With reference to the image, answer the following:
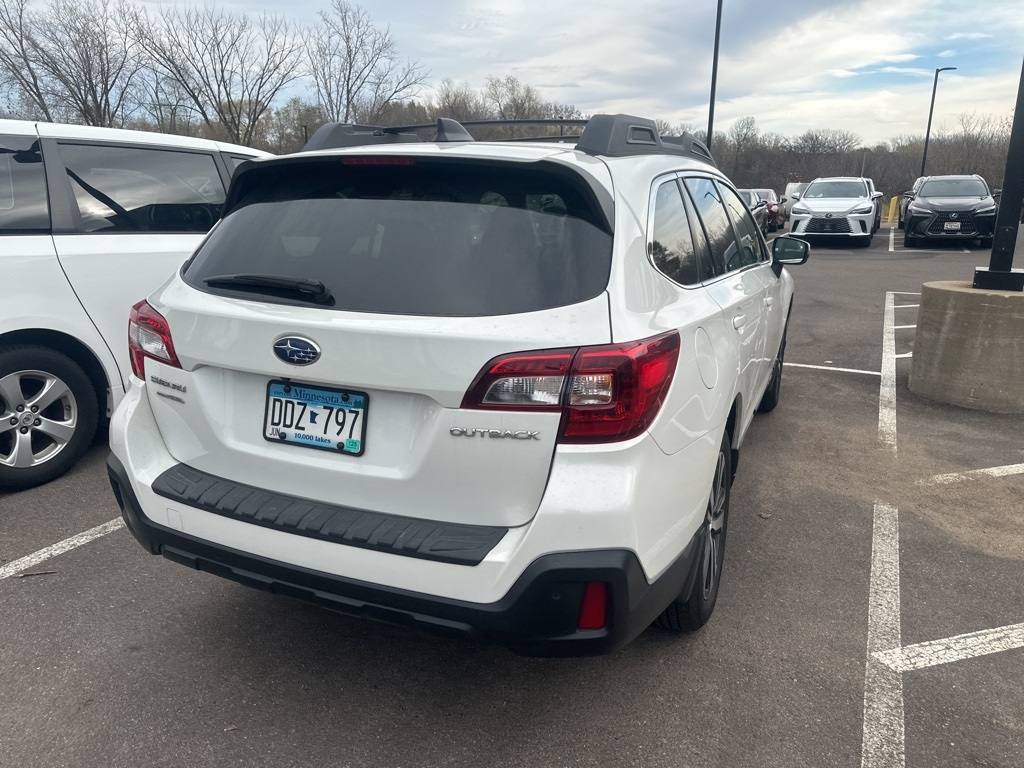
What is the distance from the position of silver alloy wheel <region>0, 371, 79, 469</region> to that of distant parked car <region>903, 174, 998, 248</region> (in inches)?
737

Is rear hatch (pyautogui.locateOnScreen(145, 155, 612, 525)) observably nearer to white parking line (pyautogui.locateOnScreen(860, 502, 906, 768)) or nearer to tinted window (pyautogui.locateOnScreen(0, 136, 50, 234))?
white parking line (pyautogui.locateOnScreen(860, 502, 906, 768))

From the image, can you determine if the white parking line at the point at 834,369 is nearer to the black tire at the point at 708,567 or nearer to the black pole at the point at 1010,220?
the black pole at the point at 1010,220

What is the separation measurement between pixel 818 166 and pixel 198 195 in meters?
63.5

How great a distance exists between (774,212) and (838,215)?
7909 mm

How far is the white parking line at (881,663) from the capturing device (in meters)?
2.32

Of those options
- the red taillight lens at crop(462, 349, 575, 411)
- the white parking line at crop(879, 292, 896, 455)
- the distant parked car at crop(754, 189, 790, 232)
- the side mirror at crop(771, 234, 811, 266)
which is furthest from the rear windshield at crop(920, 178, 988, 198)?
the red taillight lens at crop(462, 349, 575, 411)

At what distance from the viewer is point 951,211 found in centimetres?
1761

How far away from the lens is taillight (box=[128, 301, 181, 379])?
2.46 metres

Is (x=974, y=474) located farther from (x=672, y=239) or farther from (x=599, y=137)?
(x=599, y=137)

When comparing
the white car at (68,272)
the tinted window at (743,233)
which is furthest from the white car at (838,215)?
the white car at (68,272)

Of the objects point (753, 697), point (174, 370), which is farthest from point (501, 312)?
point (753, 697)

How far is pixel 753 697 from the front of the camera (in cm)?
255

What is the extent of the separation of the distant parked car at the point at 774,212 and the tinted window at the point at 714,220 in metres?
24.6

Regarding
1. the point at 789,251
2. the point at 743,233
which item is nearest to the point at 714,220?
the point at 743,233
